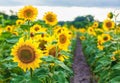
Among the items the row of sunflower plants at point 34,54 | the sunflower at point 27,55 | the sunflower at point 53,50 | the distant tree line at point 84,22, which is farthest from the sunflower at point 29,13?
the distant tree line at point 84,22

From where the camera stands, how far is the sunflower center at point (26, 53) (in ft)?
11.5

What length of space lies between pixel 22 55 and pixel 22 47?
0.23 ft

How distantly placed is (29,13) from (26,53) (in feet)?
3.22

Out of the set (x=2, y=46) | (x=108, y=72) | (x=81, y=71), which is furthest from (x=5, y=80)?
(x=81, y=71)

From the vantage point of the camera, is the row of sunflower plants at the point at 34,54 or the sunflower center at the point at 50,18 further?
the sunflower center at the point at 50,18

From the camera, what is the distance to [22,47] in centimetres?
353

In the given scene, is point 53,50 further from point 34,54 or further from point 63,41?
point 34,54

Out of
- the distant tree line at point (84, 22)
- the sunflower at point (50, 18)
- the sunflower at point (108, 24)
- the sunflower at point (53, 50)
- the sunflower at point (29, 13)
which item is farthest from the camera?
the distant tree line at point (84, 22)

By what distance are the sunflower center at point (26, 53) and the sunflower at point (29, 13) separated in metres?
0.88

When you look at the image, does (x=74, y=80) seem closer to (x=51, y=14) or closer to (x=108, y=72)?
(x=108, y=72)

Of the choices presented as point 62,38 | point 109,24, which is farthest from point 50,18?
point 109,24

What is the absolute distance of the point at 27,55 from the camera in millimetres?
3506

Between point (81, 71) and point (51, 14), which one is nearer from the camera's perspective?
point (51, 14)

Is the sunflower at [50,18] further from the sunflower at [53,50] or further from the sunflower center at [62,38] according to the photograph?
the sunflower at [53,50]
